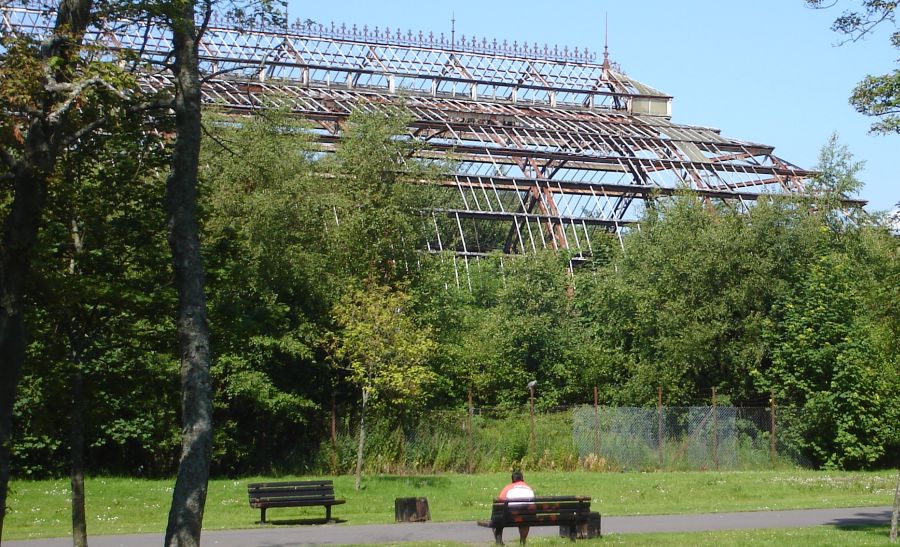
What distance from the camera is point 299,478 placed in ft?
98.7

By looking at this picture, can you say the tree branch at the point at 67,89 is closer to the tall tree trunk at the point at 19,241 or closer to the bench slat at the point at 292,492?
the tall tree trunk at the point at 19,241

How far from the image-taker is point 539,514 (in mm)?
17016

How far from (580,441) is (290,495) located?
13314mm

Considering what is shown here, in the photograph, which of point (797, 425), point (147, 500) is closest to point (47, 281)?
point (147, 500)

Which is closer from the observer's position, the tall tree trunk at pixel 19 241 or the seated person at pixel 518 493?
the tall tree trunk at pixel 19 241

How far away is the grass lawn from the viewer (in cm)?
2297

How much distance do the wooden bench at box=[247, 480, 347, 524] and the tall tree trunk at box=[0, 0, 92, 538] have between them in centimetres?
984

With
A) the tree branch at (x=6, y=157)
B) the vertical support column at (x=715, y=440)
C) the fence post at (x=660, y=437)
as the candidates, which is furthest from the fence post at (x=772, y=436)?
the tree branch at (x=6, y=157)

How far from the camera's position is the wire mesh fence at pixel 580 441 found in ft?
105

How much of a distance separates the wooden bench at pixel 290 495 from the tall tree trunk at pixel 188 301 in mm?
8864

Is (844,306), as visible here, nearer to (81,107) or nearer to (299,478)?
(299,478)

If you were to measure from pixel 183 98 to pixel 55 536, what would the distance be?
1017 cm

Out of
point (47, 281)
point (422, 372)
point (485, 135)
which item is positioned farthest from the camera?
point (485, 135)

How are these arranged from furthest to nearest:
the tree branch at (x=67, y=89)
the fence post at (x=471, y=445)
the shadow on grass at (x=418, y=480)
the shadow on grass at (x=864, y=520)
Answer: the fence post at (x=471, y=445), the shadow on grass at (x=418, y=480), the shadow on grass at (x=864, y=520), the tree branch at (x=67, y=89)
